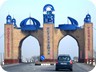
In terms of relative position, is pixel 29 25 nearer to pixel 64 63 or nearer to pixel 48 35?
pixel 48 35

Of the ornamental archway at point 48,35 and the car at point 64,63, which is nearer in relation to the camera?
the car at point 64,63

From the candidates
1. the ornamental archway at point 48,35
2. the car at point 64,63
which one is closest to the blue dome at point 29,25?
the ornamental archway at point 48,35

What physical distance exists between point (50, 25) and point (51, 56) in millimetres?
6012

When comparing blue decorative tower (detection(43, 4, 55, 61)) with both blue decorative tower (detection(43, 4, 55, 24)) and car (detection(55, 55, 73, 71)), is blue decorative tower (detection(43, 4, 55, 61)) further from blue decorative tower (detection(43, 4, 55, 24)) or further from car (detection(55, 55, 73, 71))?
car (detection(55, 55, 73, 71))

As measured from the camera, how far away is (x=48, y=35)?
6762 cm

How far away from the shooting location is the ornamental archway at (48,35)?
219 feet

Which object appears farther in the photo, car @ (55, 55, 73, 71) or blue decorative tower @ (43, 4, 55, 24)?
blue decorative tower @ (43, 4, 55, 24)

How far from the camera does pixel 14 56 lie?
6881 centimetres

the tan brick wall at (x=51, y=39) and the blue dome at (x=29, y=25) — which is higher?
the blue dome at (x=29, y=25)

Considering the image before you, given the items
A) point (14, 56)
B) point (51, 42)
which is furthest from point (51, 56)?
point (14, 56)

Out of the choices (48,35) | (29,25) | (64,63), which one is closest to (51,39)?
(48,35)

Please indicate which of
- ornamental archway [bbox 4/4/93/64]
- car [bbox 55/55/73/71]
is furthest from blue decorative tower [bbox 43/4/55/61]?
car [bbox 55/55/73/71]

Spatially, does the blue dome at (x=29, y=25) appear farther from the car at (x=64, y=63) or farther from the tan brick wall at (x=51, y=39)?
the car at (x=64, y=63)

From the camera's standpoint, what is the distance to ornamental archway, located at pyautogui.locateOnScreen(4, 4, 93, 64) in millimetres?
66812
